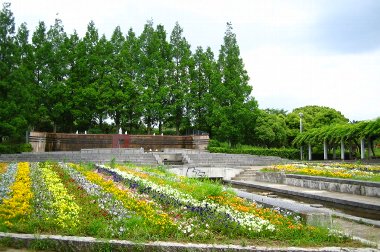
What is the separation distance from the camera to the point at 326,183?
46.1ft

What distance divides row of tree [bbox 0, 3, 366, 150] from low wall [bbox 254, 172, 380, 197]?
16.0m

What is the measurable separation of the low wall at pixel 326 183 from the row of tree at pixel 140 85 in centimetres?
1604

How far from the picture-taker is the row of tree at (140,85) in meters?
32.0

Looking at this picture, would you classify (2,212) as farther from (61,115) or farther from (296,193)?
(61,115)

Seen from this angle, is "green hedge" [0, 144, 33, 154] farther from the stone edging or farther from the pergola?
the pergola

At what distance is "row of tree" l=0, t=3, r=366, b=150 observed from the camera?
32031 millimetres

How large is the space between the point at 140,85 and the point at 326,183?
75.4 feet

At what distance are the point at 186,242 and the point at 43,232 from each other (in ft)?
7.42

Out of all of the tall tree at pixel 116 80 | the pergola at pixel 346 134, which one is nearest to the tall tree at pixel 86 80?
the tall tree at pixel 116 80

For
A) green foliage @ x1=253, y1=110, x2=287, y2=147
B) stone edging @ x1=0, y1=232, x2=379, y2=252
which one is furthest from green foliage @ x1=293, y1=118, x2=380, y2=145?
stone edging @ x1=0, y1=232, x2=379, y2=252

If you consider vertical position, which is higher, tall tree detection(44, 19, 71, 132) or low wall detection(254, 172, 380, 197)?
tall tree detection(44, 19, 71, 132)

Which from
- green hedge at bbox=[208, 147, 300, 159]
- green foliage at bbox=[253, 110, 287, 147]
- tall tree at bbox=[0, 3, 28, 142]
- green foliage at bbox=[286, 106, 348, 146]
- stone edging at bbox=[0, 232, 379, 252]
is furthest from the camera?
green foliage at bbox=[286, 106, 348, 146]

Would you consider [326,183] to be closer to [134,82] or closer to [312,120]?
[134,82]

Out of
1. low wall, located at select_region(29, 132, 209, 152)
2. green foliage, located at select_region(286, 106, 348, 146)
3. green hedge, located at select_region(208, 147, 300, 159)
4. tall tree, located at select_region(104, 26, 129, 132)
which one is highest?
tall tree, located at select_region(104, 26, 129, 132)
